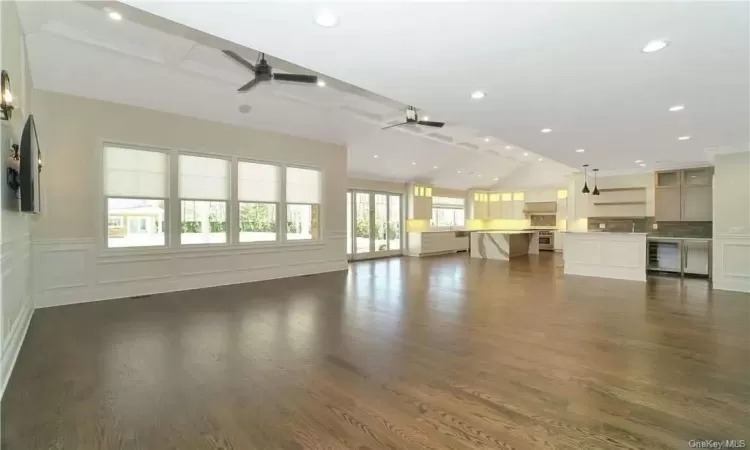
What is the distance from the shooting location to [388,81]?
3707mm

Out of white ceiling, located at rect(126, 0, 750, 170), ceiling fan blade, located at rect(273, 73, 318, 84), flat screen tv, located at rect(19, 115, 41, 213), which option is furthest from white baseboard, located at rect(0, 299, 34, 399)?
ceiling fan blade, located at rect(273, 73, 318, 84)

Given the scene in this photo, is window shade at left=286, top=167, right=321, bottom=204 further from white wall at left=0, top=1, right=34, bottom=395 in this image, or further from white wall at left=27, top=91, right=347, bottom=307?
white wall at left=0, top=1, right=34, bottom=395

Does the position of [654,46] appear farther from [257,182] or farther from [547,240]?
[547,240]

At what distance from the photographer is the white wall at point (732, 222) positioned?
661 centimetres

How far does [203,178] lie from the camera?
22.4ft

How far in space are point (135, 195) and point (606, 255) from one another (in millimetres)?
9050

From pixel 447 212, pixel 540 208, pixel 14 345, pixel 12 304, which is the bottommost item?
pixel 14 345

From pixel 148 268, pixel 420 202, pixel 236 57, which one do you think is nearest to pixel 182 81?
pixel 236 57

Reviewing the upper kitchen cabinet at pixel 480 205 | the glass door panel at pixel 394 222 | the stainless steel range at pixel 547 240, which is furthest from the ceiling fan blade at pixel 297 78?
the stainless steel range at pixel 547 240

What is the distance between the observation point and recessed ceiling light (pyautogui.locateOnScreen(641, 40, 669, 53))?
285 cm

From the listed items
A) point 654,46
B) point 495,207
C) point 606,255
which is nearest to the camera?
point 654,46

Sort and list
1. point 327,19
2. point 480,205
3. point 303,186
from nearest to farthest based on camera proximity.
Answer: point 327,19 < point 303,186 < point 480,205

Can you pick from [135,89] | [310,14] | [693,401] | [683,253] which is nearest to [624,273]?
[683,253]

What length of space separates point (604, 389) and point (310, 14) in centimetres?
331
